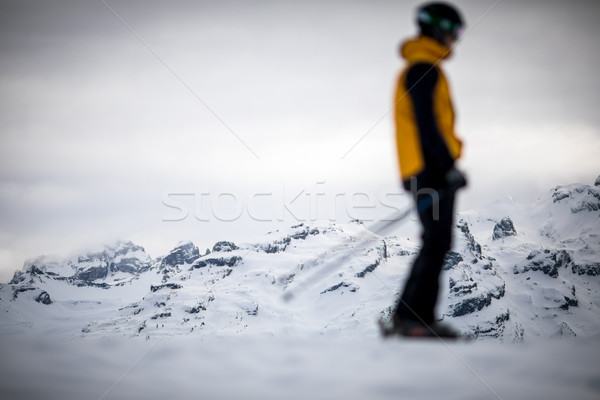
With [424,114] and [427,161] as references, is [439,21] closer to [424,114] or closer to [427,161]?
[424,114]

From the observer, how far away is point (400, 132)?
4637 mm

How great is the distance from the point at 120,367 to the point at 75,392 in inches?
15.1

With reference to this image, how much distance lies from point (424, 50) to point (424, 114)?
835 millimetres

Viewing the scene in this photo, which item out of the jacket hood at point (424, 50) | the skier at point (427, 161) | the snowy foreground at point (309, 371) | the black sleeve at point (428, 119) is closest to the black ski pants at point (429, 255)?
the skier at point (427, 161)

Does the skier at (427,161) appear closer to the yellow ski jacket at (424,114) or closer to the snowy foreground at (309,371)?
the yellow ski jacket at (424,114)

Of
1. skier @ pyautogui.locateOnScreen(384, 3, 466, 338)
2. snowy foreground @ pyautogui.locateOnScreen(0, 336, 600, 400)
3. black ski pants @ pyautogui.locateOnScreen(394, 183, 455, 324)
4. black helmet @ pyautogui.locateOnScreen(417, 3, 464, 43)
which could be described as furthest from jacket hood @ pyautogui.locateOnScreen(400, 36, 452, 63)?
snowy foreground @ pyautogui.locateOnScreen(0, 336, 600, 400)

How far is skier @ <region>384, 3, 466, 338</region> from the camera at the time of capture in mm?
4230

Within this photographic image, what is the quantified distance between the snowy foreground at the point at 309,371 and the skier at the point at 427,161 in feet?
3.04

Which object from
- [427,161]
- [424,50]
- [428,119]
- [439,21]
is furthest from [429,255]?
[439,21]

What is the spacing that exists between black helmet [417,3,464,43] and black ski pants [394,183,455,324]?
1908 millimetres

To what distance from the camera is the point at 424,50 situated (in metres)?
4.54

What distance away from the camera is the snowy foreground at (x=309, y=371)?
2.81 metres

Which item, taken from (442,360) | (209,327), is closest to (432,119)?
(442,360)

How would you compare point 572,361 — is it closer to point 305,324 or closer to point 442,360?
point 442,360
